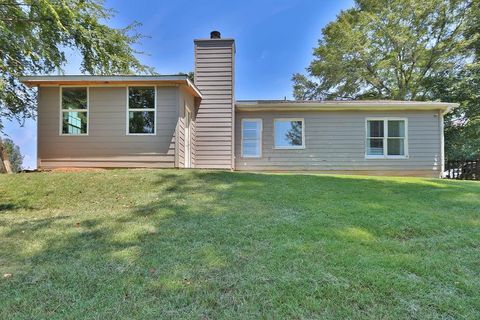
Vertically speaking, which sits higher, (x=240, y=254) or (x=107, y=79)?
(x=107, y=79)

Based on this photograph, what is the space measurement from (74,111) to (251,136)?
569cm

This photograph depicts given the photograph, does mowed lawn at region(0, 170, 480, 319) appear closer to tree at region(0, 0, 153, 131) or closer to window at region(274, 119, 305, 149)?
tree at region(0, 0, 153, 131)

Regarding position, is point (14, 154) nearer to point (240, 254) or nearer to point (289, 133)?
point (289, 133)

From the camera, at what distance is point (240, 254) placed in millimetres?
3615

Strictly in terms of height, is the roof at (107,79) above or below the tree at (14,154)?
above

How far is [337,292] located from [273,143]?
9680 millimetres

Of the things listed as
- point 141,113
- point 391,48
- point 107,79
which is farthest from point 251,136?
point 391,48

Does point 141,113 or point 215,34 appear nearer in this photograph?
point 141,113

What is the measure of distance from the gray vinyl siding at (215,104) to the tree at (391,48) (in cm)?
1257

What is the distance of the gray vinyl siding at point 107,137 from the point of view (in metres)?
9.75

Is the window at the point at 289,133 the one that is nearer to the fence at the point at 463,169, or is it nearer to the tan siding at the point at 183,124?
the tan siding at the point at 183,124

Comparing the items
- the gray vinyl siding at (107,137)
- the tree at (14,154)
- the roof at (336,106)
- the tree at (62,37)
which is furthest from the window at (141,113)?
the tree at (14,154)

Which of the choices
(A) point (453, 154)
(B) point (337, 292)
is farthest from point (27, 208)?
(A) point (453, 154)

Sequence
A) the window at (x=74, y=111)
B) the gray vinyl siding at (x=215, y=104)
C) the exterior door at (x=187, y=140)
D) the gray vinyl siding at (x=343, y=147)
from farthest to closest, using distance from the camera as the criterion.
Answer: the gray vinyl siding at (x=343, y=147) → the gray vinyl siding at (x=215, y=104) → the exterior door at (x=187, y=140) → the window at (x=74, y=111)
